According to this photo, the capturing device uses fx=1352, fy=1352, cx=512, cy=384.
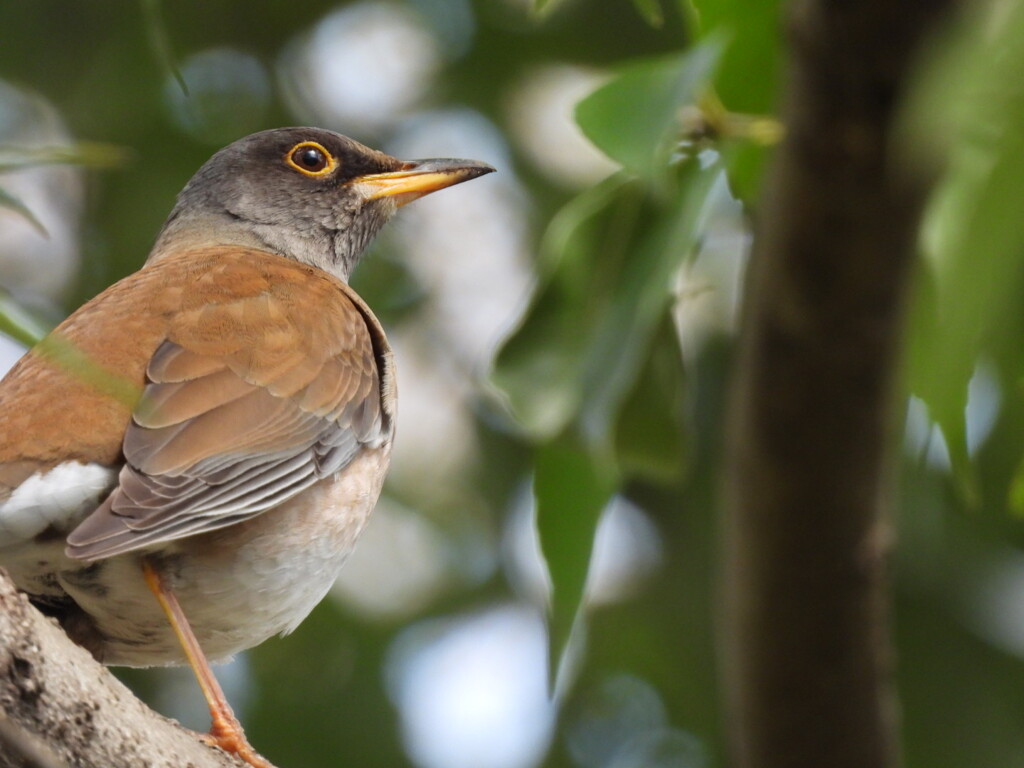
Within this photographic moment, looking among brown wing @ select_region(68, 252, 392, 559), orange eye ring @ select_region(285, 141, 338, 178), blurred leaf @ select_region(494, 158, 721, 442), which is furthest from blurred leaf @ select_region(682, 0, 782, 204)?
orange eye ring @ select_region(285, 141, 338, 178)

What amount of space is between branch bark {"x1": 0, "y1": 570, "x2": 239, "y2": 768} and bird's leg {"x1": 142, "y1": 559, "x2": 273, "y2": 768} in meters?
0.82

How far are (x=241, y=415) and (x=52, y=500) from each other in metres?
0.78

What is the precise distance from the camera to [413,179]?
6.05m

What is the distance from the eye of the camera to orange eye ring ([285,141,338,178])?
20.2 ft

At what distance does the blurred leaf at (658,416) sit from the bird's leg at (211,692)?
1.34 m

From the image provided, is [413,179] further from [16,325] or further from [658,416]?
[16,325]

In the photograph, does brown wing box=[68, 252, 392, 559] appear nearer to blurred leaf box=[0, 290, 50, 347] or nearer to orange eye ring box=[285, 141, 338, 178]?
orange eye ring box=[285, 141, 338, 178]

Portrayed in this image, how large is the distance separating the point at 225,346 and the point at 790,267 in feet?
7.37

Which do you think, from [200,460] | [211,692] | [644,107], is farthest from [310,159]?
[644,107]

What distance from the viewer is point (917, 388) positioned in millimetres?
1734

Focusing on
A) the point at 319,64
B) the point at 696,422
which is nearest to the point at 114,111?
the point at 319,64

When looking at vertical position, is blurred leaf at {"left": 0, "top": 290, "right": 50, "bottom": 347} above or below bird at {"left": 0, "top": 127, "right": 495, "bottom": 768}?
above

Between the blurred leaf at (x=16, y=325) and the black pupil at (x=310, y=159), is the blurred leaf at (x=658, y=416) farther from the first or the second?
the black pupil at (x=310, y=159)

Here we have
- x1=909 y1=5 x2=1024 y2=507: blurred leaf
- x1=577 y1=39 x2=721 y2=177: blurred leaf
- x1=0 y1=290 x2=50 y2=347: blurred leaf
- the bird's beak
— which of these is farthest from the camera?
the bird's beak
